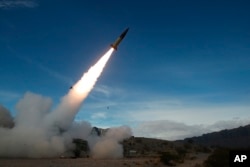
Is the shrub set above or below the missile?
below

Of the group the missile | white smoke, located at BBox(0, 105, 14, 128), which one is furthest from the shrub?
white smoke, located at BBox(0, 105, 14, 128)

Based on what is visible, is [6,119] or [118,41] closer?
[118,41]

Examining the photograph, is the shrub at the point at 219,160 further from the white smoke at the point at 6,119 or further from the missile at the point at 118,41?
the white smoke at the point at 6,119

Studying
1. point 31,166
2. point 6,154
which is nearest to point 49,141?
point 6,154

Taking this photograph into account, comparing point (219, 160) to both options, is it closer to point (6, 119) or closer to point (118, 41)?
point (118, 41)

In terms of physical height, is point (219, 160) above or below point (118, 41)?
below

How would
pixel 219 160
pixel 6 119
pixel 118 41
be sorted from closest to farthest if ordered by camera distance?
pixel 219 160
pixel 118 41
pixel 6 119

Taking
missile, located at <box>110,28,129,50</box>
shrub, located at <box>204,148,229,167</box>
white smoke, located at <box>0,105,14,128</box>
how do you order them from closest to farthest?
shrub, located at <box>204,148,229,167</box>, missile, located at <box>110,28,129,50</box>, white smoke, located at <box>0,105,14,128</box>

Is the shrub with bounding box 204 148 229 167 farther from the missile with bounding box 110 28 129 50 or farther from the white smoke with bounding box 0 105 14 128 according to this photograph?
the white smoke with bounding box 0 105 14 128

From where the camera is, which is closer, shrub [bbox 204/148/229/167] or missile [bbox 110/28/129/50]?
shrub [bbox 204/148/229/167]

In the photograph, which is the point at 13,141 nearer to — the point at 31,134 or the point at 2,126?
the point at 31,134

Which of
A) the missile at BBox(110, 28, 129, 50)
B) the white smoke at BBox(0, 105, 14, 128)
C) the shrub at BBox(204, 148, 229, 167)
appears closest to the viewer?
the shrub at BBox(204, 148, 229, 167)

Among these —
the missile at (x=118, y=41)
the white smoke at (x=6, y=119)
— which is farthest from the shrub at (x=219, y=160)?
the white smoke at (x=6, y=119)

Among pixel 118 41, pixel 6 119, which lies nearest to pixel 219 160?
pixel 118 41
